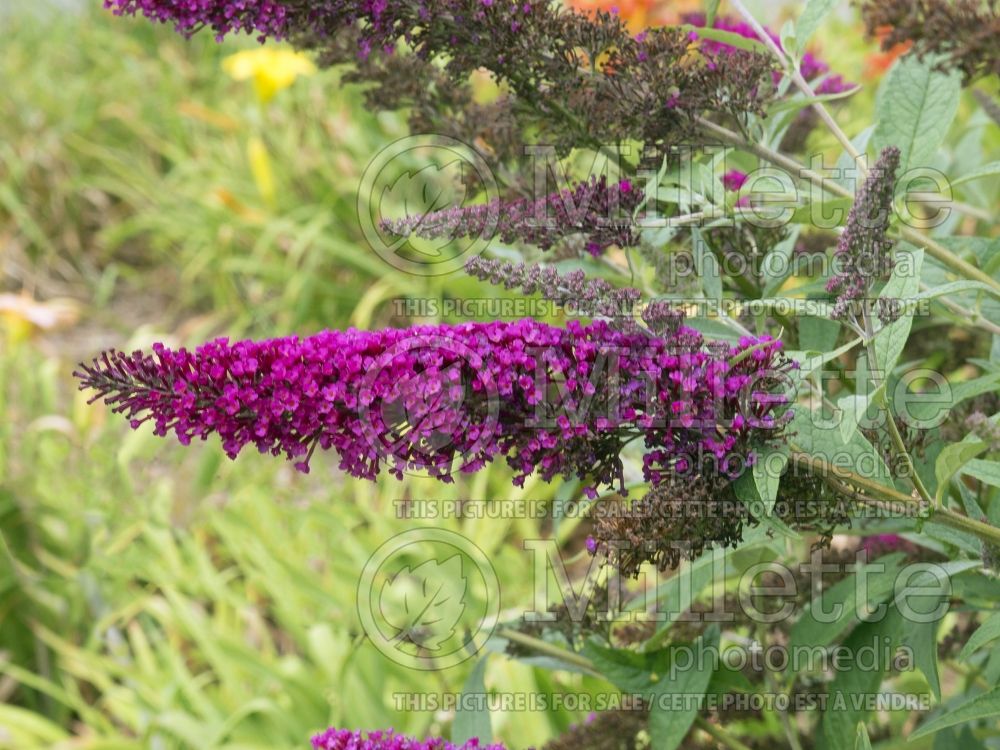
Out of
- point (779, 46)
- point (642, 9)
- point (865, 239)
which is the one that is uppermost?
point (642, 9)

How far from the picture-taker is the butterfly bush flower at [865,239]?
36.1 inches

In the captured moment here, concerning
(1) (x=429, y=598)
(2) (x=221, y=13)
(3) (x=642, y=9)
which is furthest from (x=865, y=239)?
(3) (x=642, y=9)

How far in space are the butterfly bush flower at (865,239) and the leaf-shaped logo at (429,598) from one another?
167 centimetres

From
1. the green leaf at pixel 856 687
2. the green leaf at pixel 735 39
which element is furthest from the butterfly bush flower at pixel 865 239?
the green leaf at pixel 856 687

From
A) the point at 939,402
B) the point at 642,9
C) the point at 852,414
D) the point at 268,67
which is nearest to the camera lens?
the point at 852,414

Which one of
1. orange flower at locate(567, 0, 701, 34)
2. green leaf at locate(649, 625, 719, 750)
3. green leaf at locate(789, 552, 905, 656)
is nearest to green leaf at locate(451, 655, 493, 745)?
green leaf at locate(649, 625, 719, 750)

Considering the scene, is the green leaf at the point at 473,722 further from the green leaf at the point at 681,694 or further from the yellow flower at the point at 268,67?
the yellow flower at the point at 268,67

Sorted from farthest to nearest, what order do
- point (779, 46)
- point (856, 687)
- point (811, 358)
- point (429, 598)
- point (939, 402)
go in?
point (429, 598) → point (779, 46) → point (856, 687) → point (939, 402) → point (811, 358)

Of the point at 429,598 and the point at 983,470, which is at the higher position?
the point at 429,598

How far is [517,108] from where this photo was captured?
126cm

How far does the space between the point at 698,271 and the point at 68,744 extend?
2197mm

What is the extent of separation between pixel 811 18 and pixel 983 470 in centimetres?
52

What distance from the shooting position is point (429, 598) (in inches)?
109

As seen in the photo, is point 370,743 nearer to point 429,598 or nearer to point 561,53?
point 561,53
